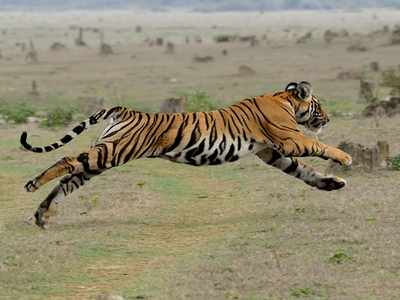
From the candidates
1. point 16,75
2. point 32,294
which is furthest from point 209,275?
point 16,75

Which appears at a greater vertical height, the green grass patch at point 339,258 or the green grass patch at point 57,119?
the green grass patch at point 339,258

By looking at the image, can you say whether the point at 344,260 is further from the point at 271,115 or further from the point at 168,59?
the point at 168,59

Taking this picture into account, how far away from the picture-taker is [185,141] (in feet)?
34.9

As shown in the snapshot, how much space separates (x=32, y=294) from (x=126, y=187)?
469cm

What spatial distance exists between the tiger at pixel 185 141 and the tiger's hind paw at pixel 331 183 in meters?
0.01

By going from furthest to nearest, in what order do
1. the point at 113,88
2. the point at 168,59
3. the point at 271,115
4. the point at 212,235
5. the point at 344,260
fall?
1. the point at 168,59
2. the point at 113,88
3. the point at 271,115
4. the point at 212,235
5. the point at 344,260

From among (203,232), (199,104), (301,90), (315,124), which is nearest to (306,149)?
(301,90)

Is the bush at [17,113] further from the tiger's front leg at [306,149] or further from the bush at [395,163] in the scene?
the tiger's front leg at [306,149]

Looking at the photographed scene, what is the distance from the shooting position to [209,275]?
830 centimetres

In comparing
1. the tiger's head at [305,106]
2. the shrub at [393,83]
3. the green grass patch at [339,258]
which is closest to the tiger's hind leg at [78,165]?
the tiger's head at [305,106]

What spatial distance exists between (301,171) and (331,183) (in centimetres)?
30

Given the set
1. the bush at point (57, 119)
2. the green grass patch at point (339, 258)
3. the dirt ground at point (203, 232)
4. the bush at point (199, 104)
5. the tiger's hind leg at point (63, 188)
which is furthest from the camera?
the bush at point (199, 104)

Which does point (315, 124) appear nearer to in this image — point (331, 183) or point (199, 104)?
point (331, 183)

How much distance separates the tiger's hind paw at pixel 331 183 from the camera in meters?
11.2
